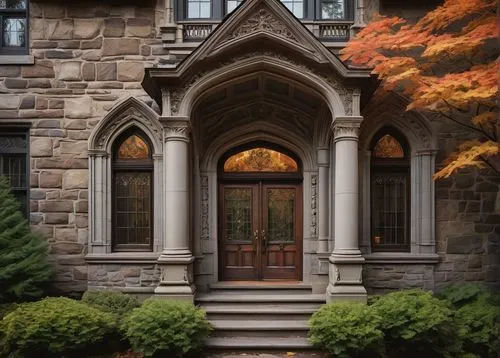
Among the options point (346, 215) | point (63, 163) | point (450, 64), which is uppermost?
point (450, 64)

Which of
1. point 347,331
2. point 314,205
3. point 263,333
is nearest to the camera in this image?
point 347,331

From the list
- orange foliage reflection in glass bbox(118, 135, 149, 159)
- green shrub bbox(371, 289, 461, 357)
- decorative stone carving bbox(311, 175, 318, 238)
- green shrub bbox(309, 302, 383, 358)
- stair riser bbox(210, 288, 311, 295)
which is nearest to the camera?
green shrub bbox(309, 302, 383, 358)

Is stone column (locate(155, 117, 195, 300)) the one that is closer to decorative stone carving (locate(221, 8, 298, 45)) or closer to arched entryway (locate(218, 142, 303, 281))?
decorative stone carving (locate(221, 8, 298, 45))

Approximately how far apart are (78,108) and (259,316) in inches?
213

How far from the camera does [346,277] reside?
782 cm

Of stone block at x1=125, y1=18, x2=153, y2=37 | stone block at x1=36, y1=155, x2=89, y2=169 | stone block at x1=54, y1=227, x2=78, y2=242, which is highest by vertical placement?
stone block at x1=125, y1=18, x2=153, y2=37

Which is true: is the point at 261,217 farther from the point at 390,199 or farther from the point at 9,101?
the point at 9,101

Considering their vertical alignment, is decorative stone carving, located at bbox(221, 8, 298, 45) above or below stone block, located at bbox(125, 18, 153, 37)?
below

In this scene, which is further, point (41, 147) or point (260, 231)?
point (260, 231)

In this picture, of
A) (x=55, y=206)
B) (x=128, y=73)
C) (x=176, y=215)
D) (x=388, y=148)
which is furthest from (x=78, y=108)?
(x=388, y=148)

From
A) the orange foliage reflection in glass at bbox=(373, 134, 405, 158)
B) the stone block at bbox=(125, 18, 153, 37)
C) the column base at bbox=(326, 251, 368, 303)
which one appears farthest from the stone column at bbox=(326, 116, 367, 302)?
the stone block at bbox=(125, 18, 153, 37)

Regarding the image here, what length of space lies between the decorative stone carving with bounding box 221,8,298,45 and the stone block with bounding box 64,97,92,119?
3.30m

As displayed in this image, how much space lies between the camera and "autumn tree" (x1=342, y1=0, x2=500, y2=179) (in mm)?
7039

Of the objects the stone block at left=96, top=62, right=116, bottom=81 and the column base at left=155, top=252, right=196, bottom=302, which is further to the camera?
the stone block at left=96, top=62, right=116, bottom=81
